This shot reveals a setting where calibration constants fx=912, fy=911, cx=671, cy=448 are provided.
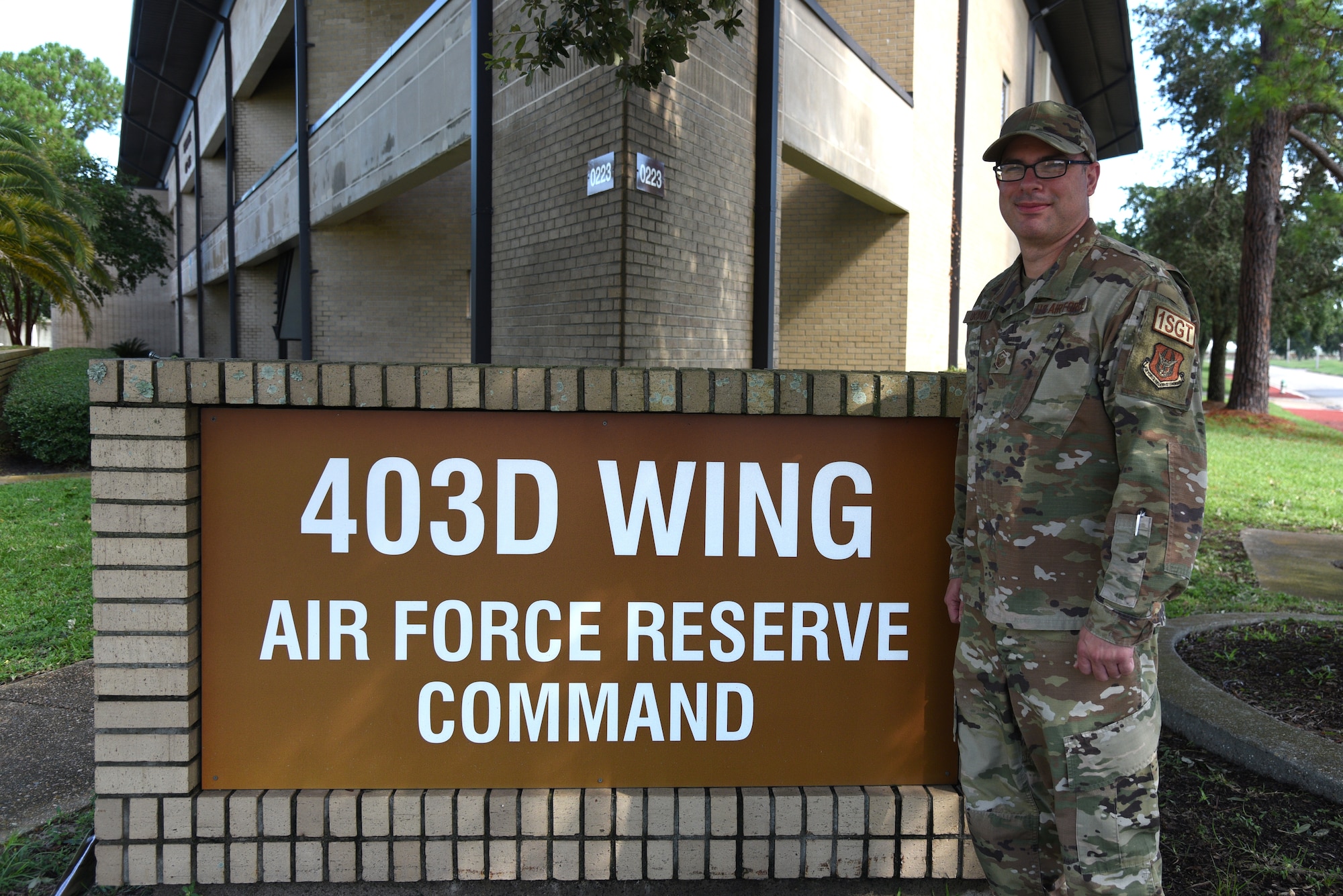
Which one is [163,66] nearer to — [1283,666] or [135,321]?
[135,321]

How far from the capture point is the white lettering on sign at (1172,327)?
185 centimetres

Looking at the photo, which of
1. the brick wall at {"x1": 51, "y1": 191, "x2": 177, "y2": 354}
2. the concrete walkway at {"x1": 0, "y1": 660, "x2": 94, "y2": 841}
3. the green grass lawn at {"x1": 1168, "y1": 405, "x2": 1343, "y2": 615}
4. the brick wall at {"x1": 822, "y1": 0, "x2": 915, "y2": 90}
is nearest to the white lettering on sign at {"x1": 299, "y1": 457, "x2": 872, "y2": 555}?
the concrete walkway at {"x1": 0, "y1": 660, "x2": 94, "y2": 841}

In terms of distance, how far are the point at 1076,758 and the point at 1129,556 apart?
1.52ft

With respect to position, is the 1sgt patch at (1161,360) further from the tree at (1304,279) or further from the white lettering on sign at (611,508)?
the tree at (1304,279)

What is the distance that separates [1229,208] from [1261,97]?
77.8 feet

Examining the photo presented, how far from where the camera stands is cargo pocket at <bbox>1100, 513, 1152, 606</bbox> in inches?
71.3

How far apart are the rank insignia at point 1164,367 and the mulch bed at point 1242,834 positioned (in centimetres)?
150

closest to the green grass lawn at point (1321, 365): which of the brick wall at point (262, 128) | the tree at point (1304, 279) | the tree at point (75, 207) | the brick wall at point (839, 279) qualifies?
the tree at point (1304, 279)

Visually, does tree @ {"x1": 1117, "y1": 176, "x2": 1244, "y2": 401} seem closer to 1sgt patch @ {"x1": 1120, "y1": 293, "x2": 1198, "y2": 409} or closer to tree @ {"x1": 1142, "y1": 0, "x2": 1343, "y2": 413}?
tree @ {"x1": 1142, "y1": 0, "x2": 1343, "y2": 413}

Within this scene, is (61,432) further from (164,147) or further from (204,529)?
(164,147)

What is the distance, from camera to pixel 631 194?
5.73 meters

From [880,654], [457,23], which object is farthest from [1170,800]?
[457,23]

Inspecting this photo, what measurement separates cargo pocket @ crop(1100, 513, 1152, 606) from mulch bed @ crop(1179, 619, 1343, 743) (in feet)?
6.92

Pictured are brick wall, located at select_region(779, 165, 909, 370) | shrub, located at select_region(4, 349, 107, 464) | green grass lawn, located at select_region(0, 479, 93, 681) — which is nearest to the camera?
green grass lawn, located at select_region(0, 479, 93, 681)
